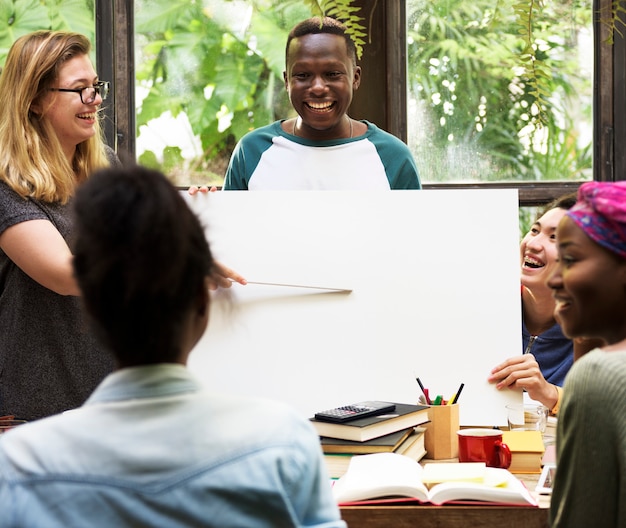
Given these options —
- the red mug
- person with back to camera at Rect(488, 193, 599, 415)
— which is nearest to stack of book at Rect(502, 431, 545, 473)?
the red mug

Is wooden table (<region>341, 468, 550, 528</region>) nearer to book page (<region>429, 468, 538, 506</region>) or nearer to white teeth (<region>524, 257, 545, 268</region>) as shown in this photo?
book page (<region>429, 468, 538, 506</region>)

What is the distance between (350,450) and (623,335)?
23.8 inches

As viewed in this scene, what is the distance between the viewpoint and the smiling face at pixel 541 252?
2.20 m

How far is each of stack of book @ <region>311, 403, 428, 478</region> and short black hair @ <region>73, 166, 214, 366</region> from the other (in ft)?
2.36

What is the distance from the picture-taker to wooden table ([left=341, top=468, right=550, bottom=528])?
4.09 feet

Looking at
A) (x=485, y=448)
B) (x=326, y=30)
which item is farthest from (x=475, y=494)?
(x=326, y=30)

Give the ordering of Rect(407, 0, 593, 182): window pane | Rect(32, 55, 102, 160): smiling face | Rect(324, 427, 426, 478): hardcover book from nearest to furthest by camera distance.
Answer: Rect(324, 427, 426, 478): hardcover book < Rect(32, 55, 102, 160): smiling face < Rect(407, 0, 593, 182): window pane

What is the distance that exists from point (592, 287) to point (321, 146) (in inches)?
52.7

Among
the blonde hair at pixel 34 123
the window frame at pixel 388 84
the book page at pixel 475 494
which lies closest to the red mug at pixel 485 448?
the book page at pixel 475 494

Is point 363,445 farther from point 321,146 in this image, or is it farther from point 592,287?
point 321,146

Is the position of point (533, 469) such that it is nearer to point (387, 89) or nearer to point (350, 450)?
point (350, 450)

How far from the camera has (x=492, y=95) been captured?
9.27 ft

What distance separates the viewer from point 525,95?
2.82 m

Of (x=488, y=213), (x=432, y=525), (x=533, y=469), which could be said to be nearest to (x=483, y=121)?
(x=488, y=213)
